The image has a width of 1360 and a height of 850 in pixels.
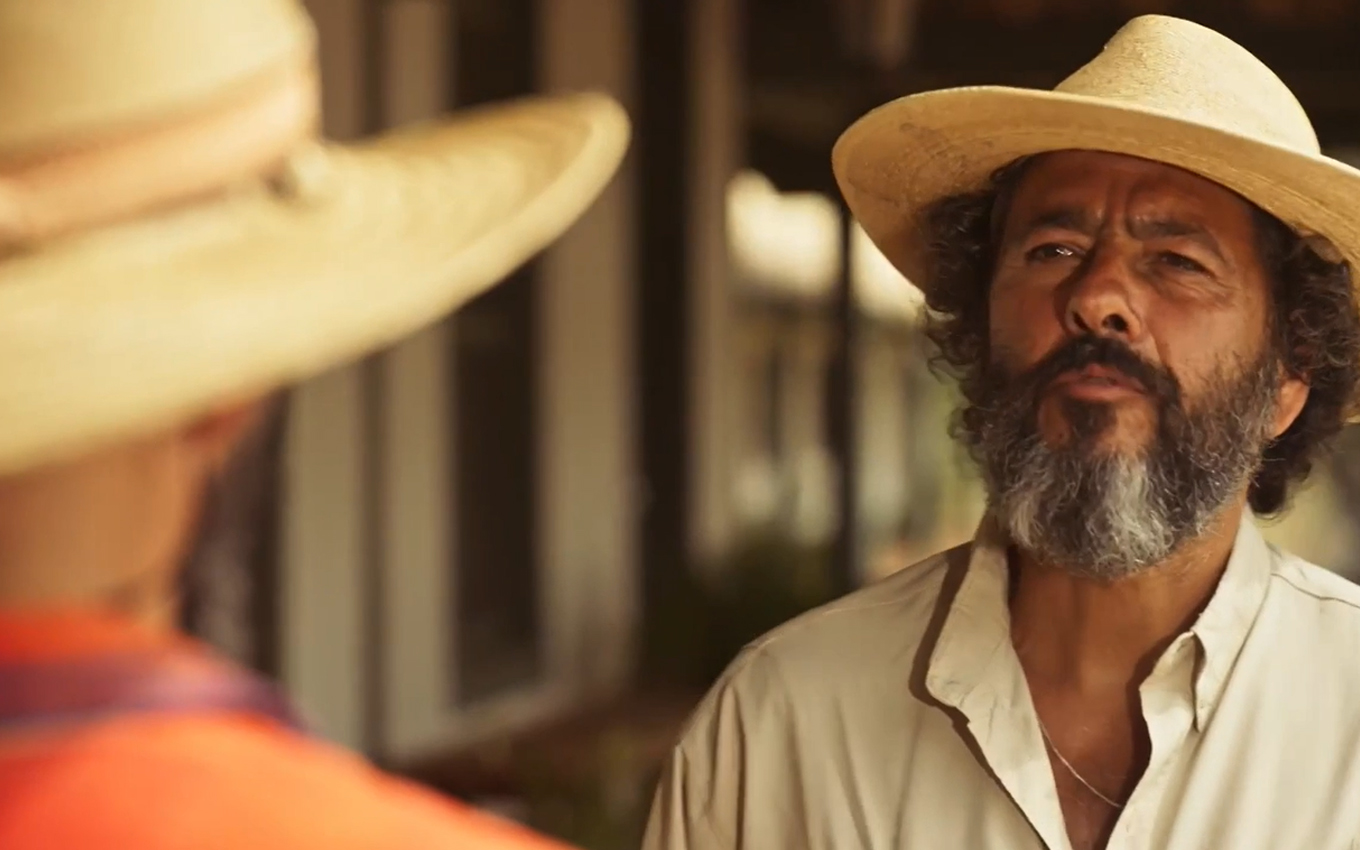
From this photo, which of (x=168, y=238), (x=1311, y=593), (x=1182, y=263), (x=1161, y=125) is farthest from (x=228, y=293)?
(x=1311, y=593)

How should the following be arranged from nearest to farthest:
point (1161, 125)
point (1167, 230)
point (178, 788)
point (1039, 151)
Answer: point (178, 788) → point (1161, 125) → point (1167, 230) → point (1039, 151)

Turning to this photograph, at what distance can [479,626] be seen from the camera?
439 centimetres

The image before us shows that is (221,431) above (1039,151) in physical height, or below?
above

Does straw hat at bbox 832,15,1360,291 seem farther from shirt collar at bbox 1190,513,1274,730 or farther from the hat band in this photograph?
the hat band

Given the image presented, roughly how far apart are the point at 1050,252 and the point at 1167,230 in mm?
121

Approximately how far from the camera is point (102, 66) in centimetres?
69

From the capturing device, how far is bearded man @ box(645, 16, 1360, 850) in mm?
1555

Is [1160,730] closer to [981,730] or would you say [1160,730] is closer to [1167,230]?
[981,730]

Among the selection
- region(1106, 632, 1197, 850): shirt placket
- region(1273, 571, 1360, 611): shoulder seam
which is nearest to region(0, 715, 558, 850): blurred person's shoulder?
region(1106, 632, 1197, 850): shirt placket

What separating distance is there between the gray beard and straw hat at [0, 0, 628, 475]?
1002 millimetres

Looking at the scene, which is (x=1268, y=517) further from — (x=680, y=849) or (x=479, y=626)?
(x=479, y=626)

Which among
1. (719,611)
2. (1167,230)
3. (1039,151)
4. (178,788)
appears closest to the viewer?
(178,788)

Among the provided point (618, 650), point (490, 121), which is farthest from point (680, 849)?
point (618, 650)

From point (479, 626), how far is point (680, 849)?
8.97 feet
